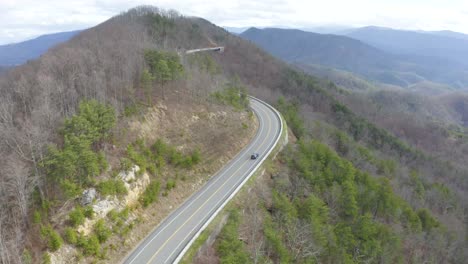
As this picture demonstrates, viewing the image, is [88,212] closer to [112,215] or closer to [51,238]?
[112,215]

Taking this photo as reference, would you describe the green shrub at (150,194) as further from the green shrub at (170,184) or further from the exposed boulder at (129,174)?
the exposed boulder at (129,174)

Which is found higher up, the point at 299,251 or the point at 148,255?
the point at 148,255

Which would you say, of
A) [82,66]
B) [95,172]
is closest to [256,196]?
[95,172]

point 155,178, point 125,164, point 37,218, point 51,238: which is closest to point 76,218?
point 51,238

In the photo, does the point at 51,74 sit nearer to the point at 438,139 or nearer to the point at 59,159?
the point at 59,159

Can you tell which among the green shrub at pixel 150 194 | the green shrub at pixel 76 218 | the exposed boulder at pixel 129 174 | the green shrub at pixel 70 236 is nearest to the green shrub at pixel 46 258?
the green shrub at pixel 70 236

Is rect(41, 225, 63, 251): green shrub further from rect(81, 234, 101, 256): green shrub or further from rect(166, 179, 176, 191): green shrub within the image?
rect(166, 179, 176, 191): green shrub
